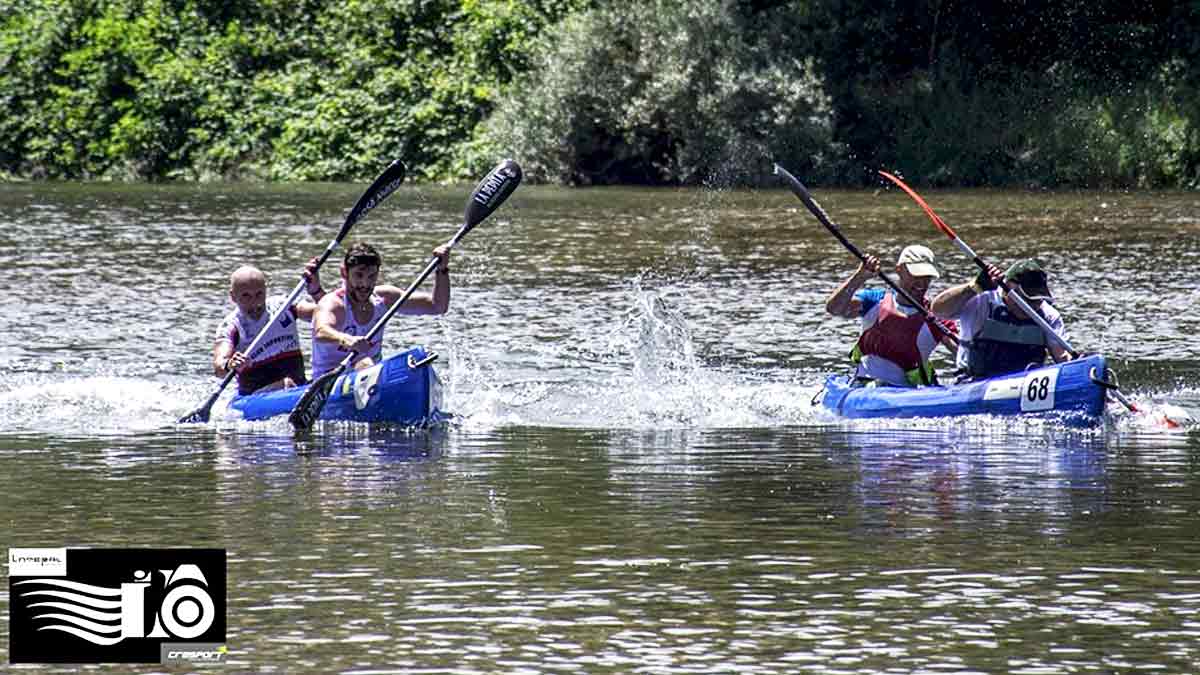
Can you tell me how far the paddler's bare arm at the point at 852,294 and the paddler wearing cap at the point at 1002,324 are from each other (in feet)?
1.69

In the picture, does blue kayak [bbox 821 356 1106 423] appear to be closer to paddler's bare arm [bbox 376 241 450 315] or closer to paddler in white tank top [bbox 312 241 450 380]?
paddler's bare arm [bbox 376 241 450 315]

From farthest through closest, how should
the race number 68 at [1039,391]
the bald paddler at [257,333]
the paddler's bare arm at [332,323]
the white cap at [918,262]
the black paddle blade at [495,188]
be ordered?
the black paddle blade at [495,188], the bald paddler at [257,333], the paddler's bare arm at [332,323], the white cap at [918,262], the race number 68 at [1039,391]

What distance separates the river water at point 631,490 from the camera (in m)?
9.08

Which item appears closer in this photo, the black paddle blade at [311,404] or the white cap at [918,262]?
the black paddle blade at [311,404]

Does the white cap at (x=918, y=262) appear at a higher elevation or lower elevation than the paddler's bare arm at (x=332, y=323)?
higher

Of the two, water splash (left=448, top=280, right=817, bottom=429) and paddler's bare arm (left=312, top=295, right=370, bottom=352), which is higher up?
paddler's bare arm (left=312, top=295, right=370, bottom=352)

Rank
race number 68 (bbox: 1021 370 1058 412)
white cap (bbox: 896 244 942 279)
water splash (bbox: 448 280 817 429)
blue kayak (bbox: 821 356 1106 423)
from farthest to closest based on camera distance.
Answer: water splash (bbox: 448 280 817 429)
white cap (bbox: 896 244 942 279)
race number 68 (bbox: 1021 370 1058 412)
blue kayak (bbox: 821 356 1106 423)

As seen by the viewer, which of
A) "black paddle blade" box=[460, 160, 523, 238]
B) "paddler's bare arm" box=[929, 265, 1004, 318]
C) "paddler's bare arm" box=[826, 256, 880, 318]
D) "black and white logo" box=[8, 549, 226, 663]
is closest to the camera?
"black and white logo" box=[8, 549, 226, 663]

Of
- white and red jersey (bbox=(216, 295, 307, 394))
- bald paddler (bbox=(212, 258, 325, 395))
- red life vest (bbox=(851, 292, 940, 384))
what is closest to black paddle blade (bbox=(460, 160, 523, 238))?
bald paddler (bbox=(212, 258, 325, 395))

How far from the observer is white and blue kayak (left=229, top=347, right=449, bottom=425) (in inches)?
603

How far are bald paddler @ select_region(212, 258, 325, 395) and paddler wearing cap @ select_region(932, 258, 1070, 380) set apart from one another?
4208 mm

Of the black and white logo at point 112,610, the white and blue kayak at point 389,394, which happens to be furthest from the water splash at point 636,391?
the black and white logo at point 112,610

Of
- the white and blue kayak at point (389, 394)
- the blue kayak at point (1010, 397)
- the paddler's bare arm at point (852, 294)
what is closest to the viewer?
the blue kayak at point (1010, 397)

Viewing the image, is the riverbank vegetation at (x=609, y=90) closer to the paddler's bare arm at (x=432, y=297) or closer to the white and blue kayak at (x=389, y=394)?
the paddler's bare arm at (x=432, y=297)
